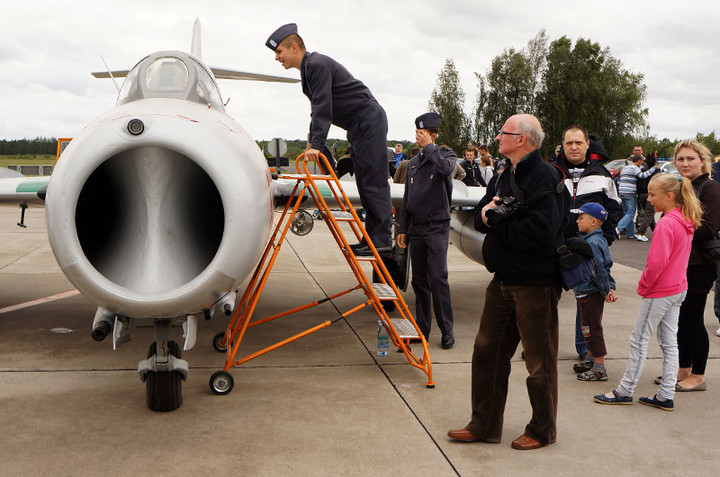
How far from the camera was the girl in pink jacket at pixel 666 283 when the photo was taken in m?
4.13

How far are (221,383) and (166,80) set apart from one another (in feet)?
7.11

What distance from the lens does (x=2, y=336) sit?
5.95 metres

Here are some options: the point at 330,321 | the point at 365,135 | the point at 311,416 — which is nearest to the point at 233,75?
the point at 365,135

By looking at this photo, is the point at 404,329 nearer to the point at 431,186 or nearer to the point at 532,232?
the point at 431,186

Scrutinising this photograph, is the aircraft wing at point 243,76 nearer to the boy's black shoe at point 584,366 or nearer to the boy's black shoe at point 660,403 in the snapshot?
the boy's black shoe at point 584,366

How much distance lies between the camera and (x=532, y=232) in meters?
3.27

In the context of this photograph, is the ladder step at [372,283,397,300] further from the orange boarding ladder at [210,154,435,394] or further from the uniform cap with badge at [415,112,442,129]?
the uniform cap with badge at [415,112,442,129]

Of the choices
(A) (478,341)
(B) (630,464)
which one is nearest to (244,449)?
(A) (478,341)

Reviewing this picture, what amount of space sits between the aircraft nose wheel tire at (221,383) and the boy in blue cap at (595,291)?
267 centimetres

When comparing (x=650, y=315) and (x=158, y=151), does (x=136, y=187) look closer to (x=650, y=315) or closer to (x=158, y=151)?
(x=158, y=151)

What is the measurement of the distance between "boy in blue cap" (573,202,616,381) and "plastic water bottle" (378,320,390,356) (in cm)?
155

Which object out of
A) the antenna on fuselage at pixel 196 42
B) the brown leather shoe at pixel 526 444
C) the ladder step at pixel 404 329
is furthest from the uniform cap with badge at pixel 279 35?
the antenna on fuselage at pixel 196 42

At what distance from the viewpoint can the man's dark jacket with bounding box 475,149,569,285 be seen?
10.8ft

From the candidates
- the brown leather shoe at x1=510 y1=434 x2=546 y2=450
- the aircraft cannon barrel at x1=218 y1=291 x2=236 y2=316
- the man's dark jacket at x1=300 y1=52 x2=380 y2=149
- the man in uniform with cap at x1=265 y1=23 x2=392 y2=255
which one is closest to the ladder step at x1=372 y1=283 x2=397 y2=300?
the man in uniform with cap at x1=265 y1=23 x2=392 y2=255
